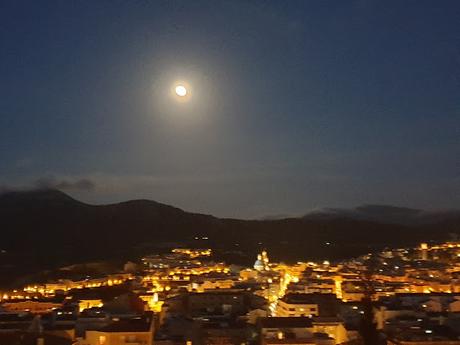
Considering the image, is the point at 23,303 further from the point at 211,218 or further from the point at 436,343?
the point at 211,218

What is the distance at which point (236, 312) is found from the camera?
25.0m

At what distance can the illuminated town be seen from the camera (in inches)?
690

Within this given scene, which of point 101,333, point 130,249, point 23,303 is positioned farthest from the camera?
point 130,249

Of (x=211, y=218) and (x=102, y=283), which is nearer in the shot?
(x=102, y=283)

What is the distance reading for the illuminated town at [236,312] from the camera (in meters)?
17.5

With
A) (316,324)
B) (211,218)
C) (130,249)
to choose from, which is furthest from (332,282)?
(211,218)

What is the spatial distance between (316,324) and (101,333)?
7.29 m

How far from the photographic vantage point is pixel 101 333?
17594 mm

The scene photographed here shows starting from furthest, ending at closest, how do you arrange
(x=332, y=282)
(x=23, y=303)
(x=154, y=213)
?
(x=154, y=213) < (x=332, y=282) < (x=23, y=303)

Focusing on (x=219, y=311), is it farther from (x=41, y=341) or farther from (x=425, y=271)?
(x=425, y=271)

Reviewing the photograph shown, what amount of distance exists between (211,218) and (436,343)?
88.5m

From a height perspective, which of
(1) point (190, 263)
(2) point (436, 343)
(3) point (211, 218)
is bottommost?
(2) point (436, 343)

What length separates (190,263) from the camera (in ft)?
182

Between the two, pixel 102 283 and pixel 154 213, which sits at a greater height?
pixel 154 213
